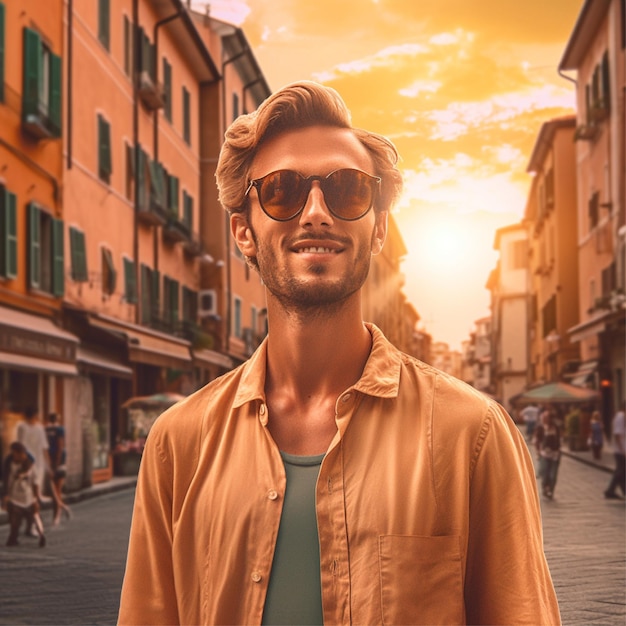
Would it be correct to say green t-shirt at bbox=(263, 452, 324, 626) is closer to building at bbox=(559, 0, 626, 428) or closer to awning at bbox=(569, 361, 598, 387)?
building at bbox=(559, 0, 626, 428)

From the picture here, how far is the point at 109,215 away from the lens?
74.0 ft

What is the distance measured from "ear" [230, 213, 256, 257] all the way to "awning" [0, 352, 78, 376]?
44.7 ft

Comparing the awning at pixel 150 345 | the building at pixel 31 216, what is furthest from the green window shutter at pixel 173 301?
the building at pixel 31 216

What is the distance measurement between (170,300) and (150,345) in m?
5.16

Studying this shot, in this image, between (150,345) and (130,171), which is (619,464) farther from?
(130,171)

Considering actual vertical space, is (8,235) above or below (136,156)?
below

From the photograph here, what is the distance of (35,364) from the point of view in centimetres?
1627

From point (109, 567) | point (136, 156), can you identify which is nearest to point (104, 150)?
point (136, 156)

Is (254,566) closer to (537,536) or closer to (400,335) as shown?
(537,536)

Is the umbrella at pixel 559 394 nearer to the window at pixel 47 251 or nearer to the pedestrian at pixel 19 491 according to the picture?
the window at pixel 47 251

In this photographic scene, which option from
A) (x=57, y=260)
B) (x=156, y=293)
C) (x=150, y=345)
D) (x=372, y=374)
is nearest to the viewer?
(x=372, y=374)

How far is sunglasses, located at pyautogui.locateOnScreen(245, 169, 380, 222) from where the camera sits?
5.71ft

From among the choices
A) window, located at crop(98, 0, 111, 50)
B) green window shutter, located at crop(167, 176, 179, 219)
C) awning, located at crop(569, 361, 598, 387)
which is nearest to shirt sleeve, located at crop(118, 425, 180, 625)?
window, located at crop(98, 0, 111, 50)

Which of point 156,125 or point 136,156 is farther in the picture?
point 156,125
